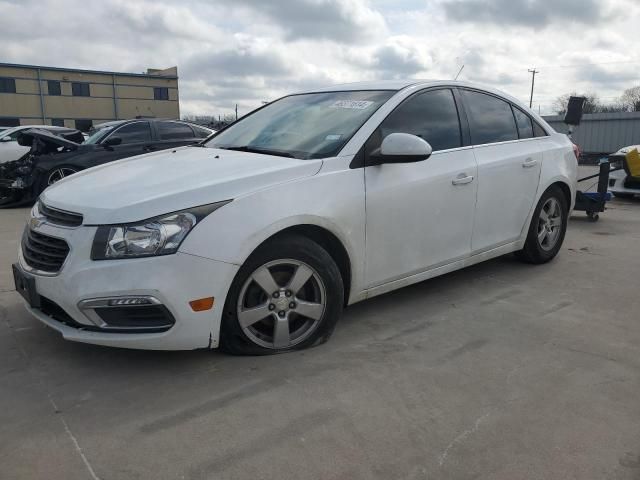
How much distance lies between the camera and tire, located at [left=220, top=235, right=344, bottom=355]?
297 cm

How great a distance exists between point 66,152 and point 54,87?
45.5 meters

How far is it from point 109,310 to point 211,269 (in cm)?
54

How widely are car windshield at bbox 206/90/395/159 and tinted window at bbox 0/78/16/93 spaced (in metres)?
50.5

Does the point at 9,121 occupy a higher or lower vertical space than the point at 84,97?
lower

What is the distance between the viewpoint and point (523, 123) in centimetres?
489

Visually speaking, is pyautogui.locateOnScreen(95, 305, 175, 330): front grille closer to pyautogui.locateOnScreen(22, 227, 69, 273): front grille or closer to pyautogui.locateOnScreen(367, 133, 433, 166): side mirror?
pyautogui.locateOnScreen(22, 227, 69, 273): front grille

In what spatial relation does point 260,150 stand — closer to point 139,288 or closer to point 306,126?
point 306,126

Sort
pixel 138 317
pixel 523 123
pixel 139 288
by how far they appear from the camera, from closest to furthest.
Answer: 1. pixel 139 288
2. pixel 138 317
3. pixel 523 123

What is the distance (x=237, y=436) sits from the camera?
240 centimetres

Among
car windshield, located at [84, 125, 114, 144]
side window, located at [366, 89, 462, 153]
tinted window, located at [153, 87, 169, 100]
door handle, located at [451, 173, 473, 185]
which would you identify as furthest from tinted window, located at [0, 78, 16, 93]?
door handle, located at [451, 173, 473, 185]

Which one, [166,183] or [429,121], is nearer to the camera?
[166,183]

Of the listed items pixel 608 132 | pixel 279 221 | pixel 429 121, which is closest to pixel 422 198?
pixel 429 121

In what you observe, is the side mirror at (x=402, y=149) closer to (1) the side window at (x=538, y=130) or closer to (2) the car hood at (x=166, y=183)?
(2) the car hood at (x=166, y=183)

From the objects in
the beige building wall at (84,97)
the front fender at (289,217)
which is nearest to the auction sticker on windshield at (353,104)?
the front fender at (289,217)
